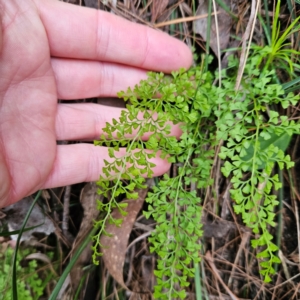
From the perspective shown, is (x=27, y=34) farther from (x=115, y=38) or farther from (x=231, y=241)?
(x=231, y=241)

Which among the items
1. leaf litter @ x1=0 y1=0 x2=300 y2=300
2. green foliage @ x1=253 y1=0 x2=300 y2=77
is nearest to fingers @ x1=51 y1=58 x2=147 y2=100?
leaf litter @ x1=0 y1=0 x2=300 y2=300

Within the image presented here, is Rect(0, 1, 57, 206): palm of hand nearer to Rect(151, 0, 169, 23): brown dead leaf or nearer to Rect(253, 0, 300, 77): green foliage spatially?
Rect(151, 0, 169, 23): brown dead leaf

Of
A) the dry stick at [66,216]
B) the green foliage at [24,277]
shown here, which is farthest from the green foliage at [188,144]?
the green foliage at [24,277]

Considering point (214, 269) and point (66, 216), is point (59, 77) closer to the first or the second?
point (66, 216)

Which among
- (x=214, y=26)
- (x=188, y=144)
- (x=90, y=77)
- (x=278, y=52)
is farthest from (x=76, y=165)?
(x=278, y=52)

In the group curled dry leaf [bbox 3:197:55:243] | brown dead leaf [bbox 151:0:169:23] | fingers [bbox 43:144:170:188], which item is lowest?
curled dry leaf [bbox 3:197:55:243]

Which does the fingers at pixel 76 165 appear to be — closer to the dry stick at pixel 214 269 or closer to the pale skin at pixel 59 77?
the pale skin at pixel 59 77

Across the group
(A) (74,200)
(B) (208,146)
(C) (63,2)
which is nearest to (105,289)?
(A) (74,200)
